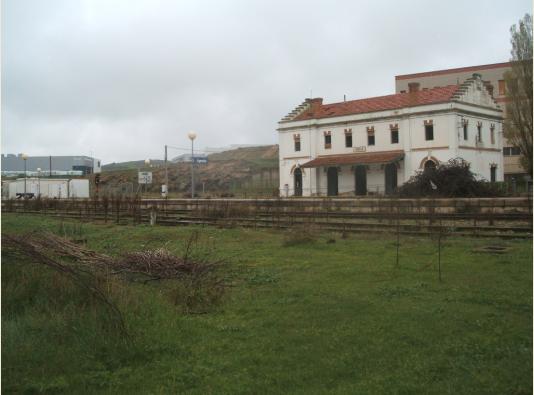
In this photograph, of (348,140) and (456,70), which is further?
(456,70)

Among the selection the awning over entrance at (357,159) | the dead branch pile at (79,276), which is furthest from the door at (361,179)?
the dead branch pile at (79,276)

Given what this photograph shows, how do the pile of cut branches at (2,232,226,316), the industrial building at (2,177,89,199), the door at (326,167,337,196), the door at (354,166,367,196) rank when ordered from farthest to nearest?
the industrial building at (2,177,89,199) → the door at (326,167,337,196) → the door at (354,166,367,196) → the pile of cut branches at (2,232,226,316)

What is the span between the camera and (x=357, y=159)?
47.0 m

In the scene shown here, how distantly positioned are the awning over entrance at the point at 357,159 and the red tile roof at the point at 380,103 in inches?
152

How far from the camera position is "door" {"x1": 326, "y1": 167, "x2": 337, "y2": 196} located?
49716mm

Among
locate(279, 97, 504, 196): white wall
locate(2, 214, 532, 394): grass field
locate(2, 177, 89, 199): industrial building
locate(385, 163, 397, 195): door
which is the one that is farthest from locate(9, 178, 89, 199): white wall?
locate(2, 214, 532, 394): grass field

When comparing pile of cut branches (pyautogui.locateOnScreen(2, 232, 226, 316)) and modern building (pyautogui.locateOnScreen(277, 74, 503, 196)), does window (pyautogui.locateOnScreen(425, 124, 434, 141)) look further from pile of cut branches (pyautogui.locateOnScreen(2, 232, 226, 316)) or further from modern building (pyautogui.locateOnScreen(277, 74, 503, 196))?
pile of cut branches (pyautogui.locateOnScreen(2, 232, 226, 316))

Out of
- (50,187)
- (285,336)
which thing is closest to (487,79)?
(50,187)

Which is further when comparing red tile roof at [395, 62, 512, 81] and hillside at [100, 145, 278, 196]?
hillside at [100, 145, 278, 196]

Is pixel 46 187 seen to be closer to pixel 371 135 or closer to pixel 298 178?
pixel 298 178

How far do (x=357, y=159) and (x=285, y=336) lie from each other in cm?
4128

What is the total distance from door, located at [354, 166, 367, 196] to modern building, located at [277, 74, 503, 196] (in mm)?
89

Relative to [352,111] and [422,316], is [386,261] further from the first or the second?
[352,111]

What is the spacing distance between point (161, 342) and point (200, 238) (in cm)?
1296
